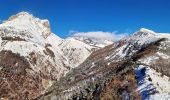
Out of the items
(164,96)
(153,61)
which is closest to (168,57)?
(153,61)

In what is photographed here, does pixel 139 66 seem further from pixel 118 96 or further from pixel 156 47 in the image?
pixel 156 47

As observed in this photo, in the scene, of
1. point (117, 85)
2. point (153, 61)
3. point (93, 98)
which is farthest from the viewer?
point (153, 61)

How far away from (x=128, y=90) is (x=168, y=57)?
57.6 metres

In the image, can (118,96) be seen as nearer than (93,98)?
Yes

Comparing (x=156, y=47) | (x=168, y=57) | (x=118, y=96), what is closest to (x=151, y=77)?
(x=118, y=96)

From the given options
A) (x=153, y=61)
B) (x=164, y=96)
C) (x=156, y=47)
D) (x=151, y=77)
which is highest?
(x=156, y=47)

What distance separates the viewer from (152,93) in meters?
113

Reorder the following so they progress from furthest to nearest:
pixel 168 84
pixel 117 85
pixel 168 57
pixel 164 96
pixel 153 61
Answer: pixel 168 57
pixel 153 61
pixel 117 85
pixel 168 84
pixel 164 96

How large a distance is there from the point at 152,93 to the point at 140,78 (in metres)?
12.4

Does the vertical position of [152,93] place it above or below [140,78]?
below

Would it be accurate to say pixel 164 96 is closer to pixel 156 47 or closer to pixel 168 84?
pixel 168 84

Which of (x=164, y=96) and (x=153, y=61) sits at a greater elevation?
(x=153, y=61)

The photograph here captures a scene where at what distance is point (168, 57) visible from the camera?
176m

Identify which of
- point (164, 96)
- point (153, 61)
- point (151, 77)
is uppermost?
point (153, 61)
